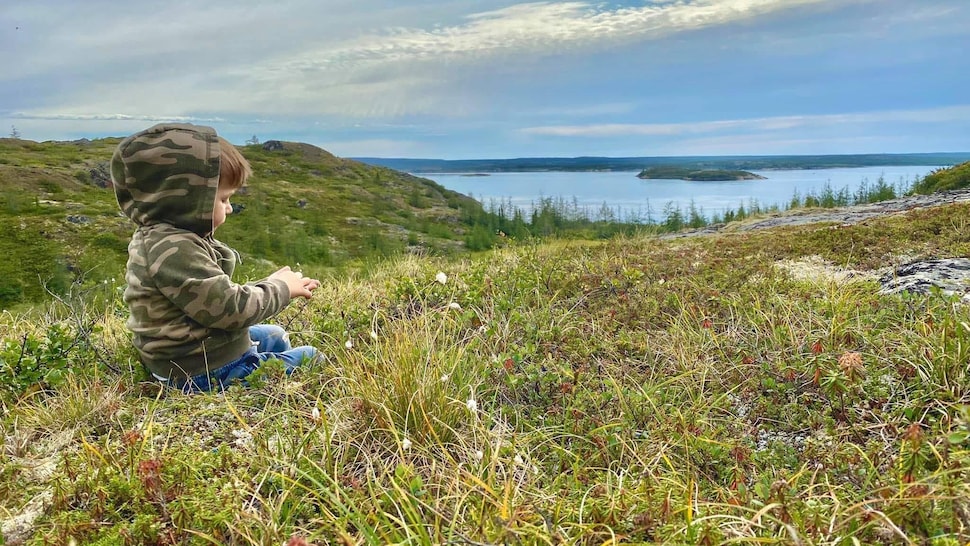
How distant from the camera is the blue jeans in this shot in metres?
3.95

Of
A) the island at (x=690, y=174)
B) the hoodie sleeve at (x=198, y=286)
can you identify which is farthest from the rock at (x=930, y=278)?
the island at (x=690, y=174)

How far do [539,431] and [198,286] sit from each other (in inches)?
84.6

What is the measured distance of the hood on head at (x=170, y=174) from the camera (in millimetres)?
3361

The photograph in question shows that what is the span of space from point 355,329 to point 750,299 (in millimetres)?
3565

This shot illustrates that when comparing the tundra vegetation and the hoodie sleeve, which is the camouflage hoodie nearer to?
the hoodie sleeve

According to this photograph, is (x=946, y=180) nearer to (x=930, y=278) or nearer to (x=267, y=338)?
(x=930, y=278)

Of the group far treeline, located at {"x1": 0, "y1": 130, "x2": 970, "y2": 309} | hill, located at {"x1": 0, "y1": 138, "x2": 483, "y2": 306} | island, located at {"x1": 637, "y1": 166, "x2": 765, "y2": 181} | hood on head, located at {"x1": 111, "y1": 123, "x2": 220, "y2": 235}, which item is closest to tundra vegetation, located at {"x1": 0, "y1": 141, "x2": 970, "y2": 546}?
hood on head, located at {"x1": 111, "y1": 123, "x2": 220, "y2": 235}

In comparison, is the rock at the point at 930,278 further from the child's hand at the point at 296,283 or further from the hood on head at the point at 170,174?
the hood on head at the point at 170,174

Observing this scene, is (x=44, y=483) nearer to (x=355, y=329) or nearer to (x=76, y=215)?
(x=355, y=329)

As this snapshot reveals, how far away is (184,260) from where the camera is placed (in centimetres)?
343

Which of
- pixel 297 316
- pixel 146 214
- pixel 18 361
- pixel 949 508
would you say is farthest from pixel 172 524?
pixel 297 316

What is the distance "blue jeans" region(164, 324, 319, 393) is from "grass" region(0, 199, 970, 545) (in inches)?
5.8

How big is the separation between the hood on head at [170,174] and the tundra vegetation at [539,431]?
110 cm

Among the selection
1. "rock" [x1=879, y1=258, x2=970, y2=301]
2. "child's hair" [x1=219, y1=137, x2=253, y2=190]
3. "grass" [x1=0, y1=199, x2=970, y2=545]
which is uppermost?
"child's hair" [x1=219, y1=137, x2=253, y2=190]
